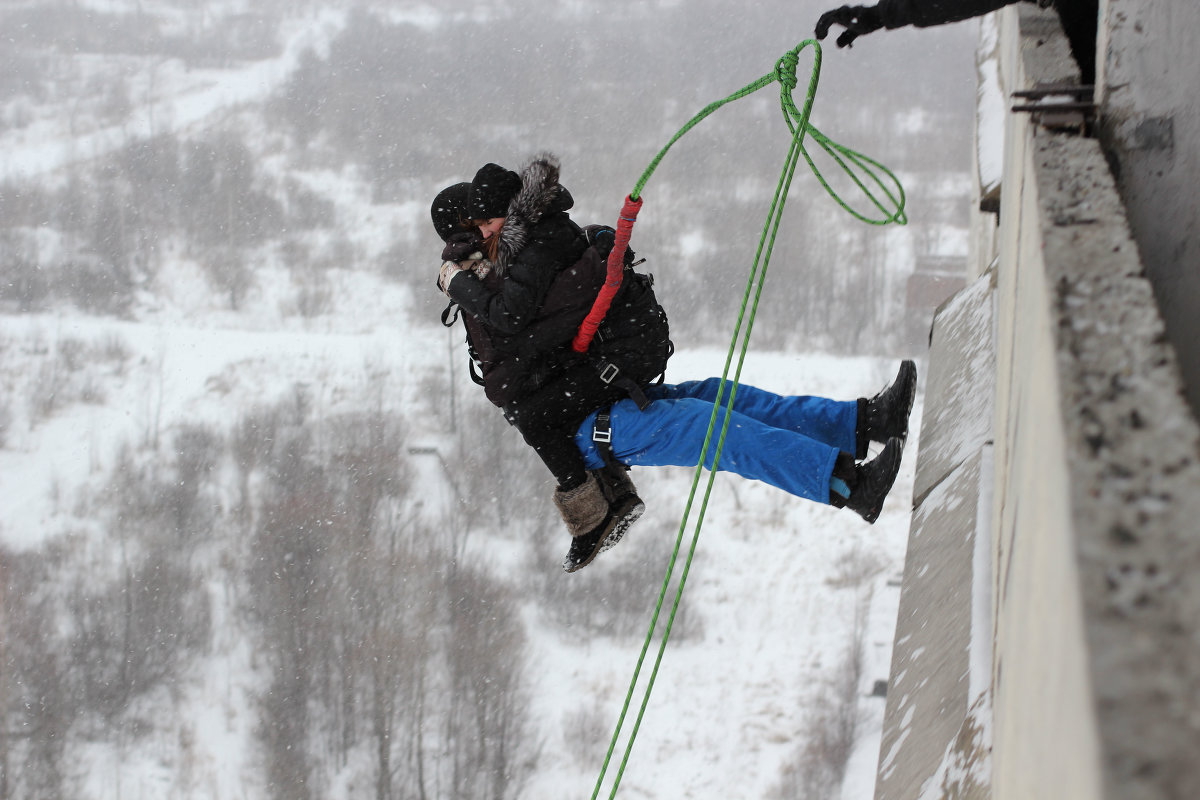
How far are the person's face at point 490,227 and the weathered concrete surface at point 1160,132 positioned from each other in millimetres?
1585

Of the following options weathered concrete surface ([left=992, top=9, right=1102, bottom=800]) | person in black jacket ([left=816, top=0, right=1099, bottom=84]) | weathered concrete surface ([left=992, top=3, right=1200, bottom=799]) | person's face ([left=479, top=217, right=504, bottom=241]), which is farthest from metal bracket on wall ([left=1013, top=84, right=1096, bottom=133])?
person's face ([left=479, top=217, right=504, bottom=241])

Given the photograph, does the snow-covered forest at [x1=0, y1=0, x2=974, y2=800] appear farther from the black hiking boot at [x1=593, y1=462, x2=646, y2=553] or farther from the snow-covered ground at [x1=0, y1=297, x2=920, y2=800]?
the black hiking boot at [x1=593, y1=462, x2=646, y2=553]

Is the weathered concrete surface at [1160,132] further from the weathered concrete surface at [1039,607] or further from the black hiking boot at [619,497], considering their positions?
the black hiking boot at [619,497]

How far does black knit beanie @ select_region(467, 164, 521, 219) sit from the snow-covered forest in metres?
14.4

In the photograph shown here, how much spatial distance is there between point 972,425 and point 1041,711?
4.13 feet

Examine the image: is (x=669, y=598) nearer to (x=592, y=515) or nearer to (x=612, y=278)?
(x=592, y=515)

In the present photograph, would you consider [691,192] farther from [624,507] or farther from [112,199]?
[624,507]

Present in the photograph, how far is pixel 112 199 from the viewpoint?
31812mm

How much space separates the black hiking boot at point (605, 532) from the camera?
265 cm

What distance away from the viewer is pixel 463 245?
97.0 inches

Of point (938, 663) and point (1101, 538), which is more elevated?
point (1101, 538)

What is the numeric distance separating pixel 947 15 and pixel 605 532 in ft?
4.99

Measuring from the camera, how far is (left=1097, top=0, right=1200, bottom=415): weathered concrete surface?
37.0 inches

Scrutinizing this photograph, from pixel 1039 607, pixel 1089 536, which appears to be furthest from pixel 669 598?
pixel 1089 536
